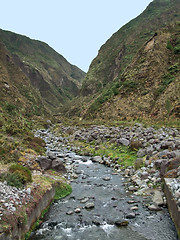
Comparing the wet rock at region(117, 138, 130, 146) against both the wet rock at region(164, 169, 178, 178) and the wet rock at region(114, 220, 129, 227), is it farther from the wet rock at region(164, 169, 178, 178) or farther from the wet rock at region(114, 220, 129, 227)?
the wet rock at region(114, 220, 129, 227)

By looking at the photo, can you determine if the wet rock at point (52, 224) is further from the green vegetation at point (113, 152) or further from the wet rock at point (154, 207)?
the green vegetation at point (113, 152)

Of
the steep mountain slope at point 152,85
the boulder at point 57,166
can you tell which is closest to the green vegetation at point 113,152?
the boulder at point 57,166

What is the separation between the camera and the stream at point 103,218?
25.6 ft

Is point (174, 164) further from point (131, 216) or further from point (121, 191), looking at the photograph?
point (131, 216)

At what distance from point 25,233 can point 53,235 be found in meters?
1.11

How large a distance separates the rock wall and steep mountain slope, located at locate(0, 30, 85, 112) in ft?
311

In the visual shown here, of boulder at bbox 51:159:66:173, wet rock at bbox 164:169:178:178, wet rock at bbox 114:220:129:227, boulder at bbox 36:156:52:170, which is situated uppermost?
boulder at bbox 36:156:52:170

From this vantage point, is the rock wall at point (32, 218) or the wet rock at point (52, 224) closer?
the rock wall at point (32, 218)

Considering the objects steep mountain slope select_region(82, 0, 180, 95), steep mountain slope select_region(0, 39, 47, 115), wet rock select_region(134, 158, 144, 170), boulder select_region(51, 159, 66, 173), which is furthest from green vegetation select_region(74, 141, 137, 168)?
steep mountain slope select_region(82, 0, 180, 95)

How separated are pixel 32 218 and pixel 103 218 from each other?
316 centimetres

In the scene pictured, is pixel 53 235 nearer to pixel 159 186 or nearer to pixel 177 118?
pixel 159 186

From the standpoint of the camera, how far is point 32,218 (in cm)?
830

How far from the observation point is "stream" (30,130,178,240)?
7.81 m

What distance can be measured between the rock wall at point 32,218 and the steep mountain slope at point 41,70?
94.8m
